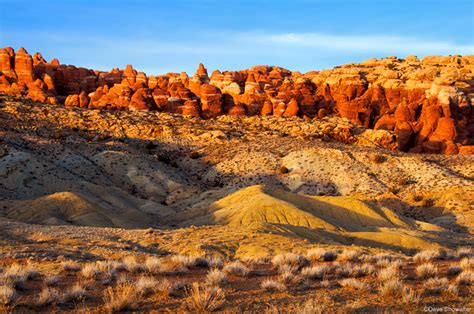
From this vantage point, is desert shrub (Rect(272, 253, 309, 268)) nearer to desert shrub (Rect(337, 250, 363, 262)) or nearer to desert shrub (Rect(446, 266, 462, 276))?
desert shrub (Rect(337, 250, 363, 262))

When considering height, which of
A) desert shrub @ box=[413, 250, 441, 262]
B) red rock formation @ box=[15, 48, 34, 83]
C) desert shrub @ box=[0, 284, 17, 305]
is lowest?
desert shrub @ box=[413, 250, 441, 262]

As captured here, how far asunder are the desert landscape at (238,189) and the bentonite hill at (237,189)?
13cm

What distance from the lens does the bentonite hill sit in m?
12.0

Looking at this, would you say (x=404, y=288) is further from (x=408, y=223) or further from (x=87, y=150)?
(x=87, y=150)

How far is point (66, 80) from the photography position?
374 ft

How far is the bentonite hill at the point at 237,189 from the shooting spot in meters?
12.0

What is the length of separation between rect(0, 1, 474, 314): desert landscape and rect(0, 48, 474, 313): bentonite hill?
5.2 inches

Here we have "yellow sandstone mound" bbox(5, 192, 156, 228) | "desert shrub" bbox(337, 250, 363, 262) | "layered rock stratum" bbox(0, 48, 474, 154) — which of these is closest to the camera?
"desert shrub" bbox(337, 250, 363, 262)

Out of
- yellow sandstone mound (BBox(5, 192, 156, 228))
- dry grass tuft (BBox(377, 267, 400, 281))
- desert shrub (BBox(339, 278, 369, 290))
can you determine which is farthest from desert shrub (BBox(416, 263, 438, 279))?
yellow sandstone mound (BBox(5, 192, 156, 228))

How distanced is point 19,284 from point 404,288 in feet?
30.7

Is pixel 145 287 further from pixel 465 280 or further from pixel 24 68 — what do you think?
pixel 24 68

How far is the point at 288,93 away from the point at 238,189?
6482cm

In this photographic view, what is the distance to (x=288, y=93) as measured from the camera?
112750 mm

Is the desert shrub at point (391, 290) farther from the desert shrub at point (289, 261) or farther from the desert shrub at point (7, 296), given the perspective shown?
the desert shrub at point (7, 296)
